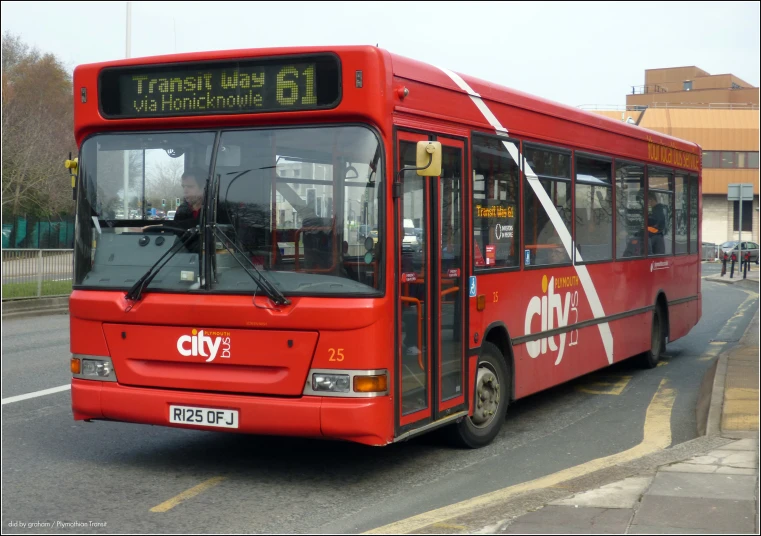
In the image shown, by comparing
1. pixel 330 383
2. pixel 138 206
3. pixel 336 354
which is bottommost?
pixel 330 383

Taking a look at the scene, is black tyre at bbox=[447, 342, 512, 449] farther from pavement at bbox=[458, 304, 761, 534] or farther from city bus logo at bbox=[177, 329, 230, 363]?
city bus logo at bbox=[177, 329, 230, 363]

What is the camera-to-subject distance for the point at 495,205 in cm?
843

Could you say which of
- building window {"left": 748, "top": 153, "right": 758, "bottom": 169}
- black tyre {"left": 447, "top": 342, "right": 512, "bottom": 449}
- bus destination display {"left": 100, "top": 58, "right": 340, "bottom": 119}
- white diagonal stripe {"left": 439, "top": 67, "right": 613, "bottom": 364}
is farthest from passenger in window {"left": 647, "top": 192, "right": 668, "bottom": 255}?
building window {"left": 748, "top": 153, "right": 758, "bottom": 169}

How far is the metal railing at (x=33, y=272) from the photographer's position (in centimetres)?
2325

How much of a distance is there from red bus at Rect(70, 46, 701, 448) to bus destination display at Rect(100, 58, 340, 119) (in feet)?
0.04

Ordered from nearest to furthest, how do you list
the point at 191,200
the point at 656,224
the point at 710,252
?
the point at 191,200
the point at 656,224
the point at 710,252

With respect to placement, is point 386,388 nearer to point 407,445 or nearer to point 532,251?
point 407,445

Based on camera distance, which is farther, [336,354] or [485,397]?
[485,397]

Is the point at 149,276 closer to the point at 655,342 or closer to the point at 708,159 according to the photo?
the point at 655,342

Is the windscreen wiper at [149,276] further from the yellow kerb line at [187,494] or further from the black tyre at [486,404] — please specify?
the black tyre at [486,404]

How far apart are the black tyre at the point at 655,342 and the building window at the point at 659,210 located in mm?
876

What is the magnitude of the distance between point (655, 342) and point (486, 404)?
5.92 m

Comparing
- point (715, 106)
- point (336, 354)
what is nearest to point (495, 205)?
point (336, 354)

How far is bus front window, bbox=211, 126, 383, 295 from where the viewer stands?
6.62 meters
